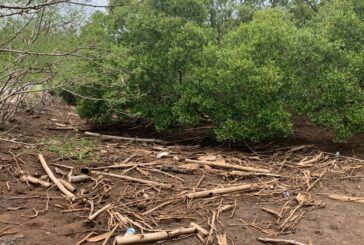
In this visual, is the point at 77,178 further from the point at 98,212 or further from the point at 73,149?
the point at 73,149

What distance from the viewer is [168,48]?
1130 centimetres

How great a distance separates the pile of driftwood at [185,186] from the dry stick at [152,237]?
0.01m

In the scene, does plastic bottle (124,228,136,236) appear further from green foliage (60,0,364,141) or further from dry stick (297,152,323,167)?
green foliage (60,0,364,141)

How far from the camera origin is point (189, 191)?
7133 millimetres

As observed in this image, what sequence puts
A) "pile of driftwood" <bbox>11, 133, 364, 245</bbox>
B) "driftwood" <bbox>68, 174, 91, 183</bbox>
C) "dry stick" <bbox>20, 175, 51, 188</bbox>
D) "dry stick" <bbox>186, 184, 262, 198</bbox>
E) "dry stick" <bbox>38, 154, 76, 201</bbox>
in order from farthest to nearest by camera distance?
"driftwood" <bbox>68, 174, 91, 183</bbox>
"dry stick" <bbox>20, 175, 51, 188</bbox>
"dry stick" <bbox>186, 184, 262, 198</bbox>
"dry stick" <bbox>38, 154, 76, 201</bbox>
"pile of driftwood" <bbox>11, 133, 364, 245</bbox>

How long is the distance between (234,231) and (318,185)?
268 centimetres

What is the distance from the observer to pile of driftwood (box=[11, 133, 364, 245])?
232 inches

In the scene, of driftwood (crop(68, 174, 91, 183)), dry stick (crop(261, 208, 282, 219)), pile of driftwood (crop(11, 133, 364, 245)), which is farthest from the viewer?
driftwood (crop(68, 174, 91, 183))

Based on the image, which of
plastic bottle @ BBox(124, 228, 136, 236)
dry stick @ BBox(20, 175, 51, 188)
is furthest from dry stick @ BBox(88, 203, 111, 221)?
dry stick @ BBox(20, 175, 51, 188)

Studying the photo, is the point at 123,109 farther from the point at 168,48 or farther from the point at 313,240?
the point at 313,240

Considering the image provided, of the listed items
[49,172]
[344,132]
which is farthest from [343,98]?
[49,172]

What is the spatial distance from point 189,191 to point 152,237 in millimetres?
1887

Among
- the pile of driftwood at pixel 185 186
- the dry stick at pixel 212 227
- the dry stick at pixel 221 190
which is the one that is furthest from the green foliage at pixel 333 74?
the dry stick at pixel 212 227

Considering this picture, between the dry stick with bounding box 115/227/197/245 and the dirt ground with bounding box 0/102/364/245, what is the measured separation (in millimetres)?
89
